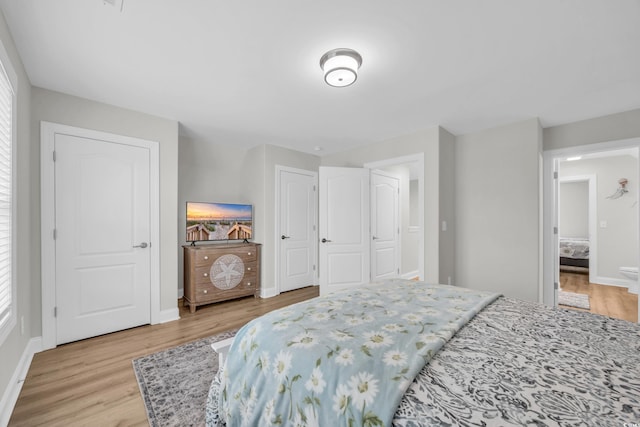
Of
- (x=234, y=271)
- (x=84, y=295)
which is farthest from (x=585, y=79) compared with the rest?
(x=84, y=295)

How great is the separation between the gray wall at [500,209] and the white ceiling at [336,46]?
38 cm

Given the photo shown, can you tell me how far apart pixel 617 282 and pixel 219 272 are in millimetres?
6631

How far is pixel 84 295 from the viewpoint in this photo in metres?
2.59

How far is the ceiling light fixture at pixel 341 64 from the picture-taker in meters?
1.85

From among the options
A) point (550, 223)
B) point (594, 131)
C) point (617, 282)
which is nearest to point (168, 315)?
point (550, 223)

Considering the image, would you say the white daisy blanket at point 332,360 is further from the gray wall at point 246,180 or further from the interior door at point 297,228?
the interior door at point 297,228

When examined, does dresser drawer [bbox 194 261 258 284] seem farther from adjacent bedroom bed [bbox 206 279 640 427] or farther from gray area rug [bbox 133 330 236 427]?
adjacent bedroom bed [bbox 206 279 640 427]

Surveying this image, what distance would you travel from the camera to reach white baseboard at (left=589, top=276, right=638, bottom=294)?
13.9 ft

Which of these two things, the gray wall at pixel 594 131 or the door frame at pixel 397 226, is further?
the door frame at pixel 397 226

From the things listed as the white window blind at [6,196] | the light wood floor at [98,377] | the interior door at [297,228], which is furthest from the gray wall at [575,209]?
the white window blind at [6,196]

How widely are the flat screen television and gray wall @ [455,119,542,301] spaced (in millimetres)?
3128

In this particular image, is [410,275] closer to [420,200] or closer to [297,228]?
[420,200]

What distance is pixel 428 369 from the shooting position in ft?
2.94

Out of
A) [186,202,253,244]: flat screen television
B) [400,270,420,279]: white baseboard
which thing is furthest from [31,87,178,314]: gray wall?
[400,270,420,279]: white baseboard
